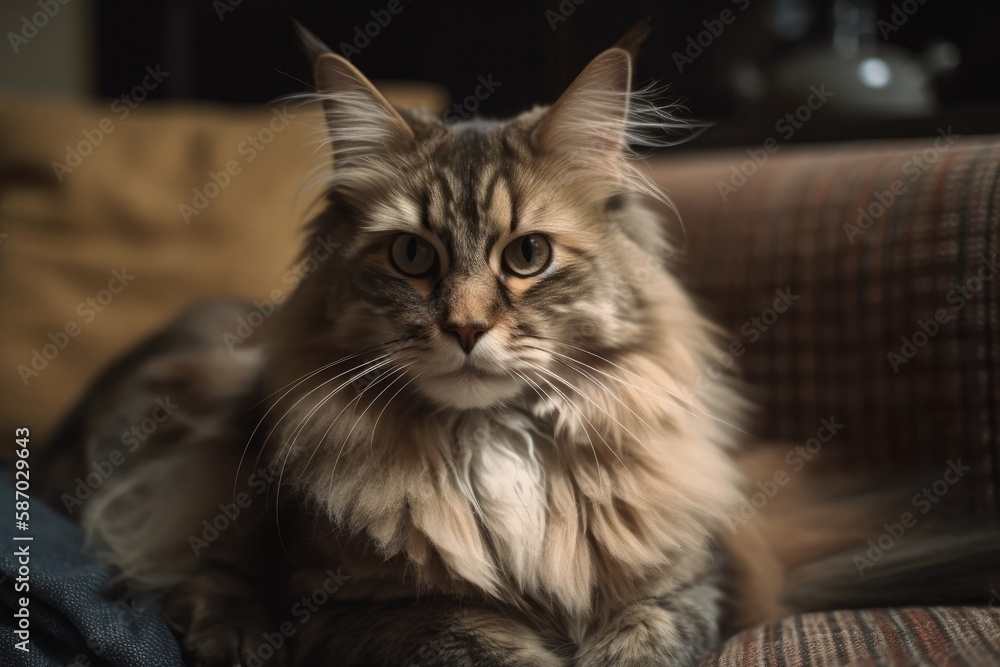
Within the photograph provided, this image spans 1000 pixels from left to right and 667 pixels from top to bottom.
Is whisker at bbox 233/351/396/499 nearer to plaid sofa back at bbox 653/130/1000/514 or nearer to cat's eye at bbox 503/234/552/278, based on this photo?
cat's eye at bbox 503/234/552/278

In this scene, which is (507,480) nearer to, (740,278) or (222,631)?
(222,631)

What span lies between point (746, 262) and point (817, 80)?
0.68 metres

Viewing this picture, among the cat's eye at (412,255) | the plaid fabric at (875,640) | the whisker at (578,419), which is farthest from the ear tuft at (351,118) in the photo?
the plaid fabric at (875,640)

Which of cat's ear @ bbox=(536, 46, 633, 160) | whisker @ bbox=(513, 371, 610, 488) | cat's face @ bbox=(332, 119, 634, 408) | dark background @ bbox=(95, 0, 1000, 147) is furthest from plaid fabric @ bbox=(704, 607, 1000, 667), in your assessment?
dark background @ bbox=(95, 0, 1000, 147)

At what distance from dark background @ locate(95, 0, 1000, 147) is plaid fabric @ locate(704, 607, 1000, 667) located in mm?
1162

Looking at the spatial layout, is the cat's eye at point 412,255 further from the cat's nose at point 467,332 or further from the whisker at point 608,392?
the whisker at point 608,392

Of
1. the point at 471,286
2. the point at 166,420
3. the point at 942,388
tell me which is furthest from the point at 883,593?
the point at 166,420

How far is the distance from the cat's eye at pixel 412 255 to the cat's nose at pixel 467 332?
11 cm

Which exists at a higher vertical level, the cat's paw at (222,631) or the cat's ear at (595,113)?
the cat's ear at (595,113)

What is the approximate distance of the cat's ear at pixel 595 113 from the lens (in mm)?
1010

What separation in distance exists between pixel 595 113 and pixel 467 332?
367mm

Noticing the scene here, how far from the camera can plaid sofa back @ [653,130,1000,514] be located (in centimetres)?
128

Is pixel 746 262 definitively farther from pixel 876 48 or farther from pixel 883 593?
pixel 876 48

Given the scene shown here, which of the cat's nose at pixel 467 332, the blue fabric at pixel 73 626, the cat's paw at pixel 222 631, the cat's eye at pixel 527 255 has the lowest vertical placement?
the cat's paw at pixel 222 631
